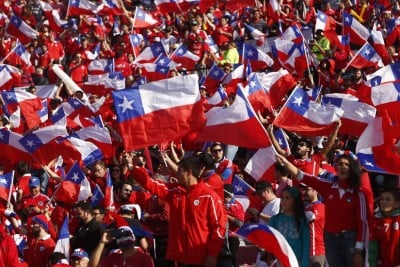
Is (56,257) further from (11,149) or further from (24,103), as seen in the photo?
(24,103)

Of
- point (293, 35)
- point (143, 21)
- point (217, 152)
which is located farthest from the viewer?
point (143, 21)

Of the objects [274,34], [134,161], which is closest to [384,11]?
[274,34]

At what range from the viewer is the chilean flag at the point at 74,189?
1185 centimetres

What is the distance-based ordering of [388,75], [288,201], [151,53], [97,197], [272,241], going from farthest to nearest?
[151,53]
[388,75]
[97,197]
[288,201]
[272,241]

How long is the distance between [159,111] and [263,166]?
51.4 inches

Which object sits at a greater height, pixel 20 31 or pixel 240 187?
pixel 240 187

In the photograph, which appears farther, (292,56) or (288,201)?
(292,56)

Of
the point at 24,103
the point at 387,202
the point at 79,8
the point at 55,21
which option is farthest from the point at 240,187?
the point at 55,21

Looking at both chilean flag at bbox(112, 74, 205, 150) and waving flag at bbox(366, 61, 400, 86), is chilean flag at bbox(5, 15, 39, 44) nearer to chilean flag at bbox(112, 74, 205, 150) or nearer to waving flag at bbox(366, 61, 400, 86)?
waving flag at bbox(366, 61, 400, 86)

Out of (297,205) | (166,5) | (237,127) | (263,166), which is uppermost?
(297,205)

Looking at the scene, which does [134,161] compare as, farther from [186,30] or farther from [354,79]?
[186,30]

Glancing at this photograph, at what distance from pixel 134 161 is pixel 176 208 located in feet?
8.84

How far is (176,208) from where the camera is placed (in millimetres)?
9188

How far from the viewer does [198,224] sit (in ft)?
29.8
